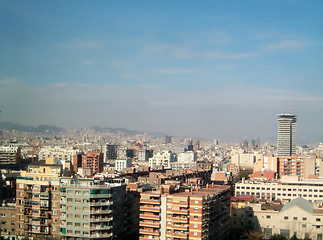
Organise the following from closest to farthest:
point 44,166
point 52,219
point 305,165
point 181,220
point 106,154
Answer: point 181,220 < point 52,219 < point 44,166 < point 305,165 < point 106,154

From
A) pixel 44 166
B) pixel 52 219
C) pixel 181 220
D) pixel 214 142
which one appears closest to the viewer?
pixel 181 220

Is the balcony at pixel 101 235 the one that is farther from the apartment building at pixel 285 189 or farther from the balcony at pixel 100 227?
the apartment building at pixel 285 189

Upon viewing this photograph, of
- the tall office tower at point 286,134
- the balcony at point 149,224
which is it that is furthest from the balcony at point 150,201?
the tall office tower at point 286,134

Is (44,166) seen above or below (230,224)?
above

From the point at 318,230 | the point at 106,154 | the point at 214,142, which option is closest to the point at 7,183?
the point at 318,230

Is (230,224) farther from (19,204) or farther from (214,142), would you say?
(214,142)
